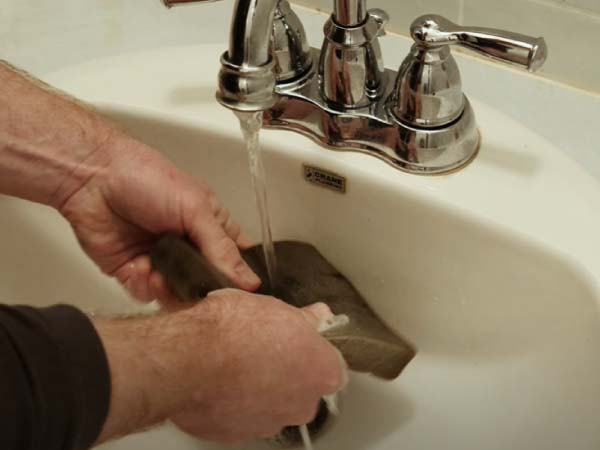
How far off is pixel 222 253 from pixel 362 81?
0.50 ft

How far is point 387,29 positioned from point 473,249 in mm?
230

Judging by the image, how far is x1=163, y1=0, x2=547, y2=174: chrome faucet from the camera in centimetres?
45

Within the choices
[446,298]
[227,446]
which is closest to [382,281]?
[446,298]

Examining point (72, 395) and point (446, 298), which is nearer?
point (72, 395)

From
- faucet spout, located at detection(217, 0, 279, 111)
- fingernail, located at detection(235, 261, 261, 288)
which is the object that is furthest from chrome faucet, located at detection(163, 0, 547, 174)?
fingernail, located at detection(235, 261, 261, 288)

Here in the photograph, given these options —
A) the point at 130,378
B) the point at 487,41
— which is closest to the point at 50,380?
the point at 130,378

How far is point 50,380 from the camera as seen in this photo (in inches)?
14.2

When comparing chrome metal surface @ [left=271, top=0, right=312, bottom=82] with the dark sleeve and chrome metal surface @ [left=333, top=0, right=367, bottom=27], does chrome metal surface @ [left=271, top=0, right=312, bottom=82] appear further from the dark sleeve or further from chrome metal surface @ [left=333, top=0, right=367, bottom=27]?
the dark sleeve

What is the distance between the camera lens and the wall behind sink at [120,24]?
0.60 m

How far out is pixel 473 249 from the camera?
1.69ft

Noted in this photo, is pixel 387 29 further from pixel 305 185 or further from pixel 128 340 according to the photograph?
pixel 128 340

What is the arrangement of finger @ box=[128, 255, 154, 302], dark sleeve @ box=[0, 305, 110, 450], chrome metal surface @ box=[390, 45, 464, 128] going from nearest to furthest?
dark sleeve @ box=[0, 305, 110, 450]
chrome metal surface @ box=[390, 45, 464, 128]
finger @ box=[128, 255, 154, 302]

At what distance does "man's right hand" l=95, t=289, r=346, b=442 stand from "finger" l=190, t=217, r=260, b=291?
60mm

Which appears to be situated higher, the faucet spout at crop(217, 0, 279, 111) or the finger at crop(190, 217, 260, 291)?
the faucet spout at crop(217, 0, 279, 111)
